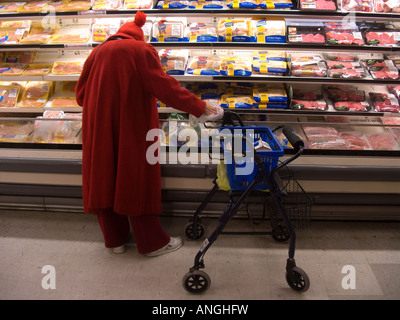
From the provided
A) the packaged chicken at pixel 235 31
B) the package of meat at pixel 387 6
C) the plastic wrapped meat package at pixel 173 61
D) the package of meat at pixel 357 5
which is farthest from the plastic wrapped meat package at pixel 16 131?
the package of meat at pixel 387 6

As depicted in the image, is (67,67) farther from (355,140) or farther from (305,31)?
(355,140)

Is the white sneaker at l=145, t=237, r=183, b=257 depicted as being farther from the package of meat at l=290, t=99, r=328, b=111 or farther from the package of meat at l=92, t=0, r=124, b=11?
the package of meat at l=92, t=0, r=124, b=11

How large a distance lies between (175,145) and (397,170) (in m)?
1.86

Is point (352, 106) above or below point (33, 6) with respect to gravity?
below

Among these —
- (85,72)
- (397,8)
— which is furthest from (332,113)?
(85,72)

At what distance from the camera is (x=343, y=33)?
9.73 ft

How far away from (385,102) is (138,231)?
7.58ft

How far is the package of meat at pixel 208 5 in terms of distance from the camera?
2951 mm

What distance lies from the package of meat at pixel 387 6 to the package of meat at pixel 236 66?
1104 mm

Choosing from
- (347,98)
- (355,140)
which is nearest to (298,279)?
(355,140)

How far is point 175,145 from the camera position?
302cm

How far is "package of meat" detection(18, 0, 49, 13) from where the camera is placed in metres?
3.08

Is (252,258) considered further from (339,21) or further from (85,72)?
(339,21)

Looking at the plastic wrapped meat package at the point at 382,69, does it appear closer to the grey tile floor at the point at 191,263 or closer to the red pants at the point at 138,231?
the grey tile floor at the point at 191,263
